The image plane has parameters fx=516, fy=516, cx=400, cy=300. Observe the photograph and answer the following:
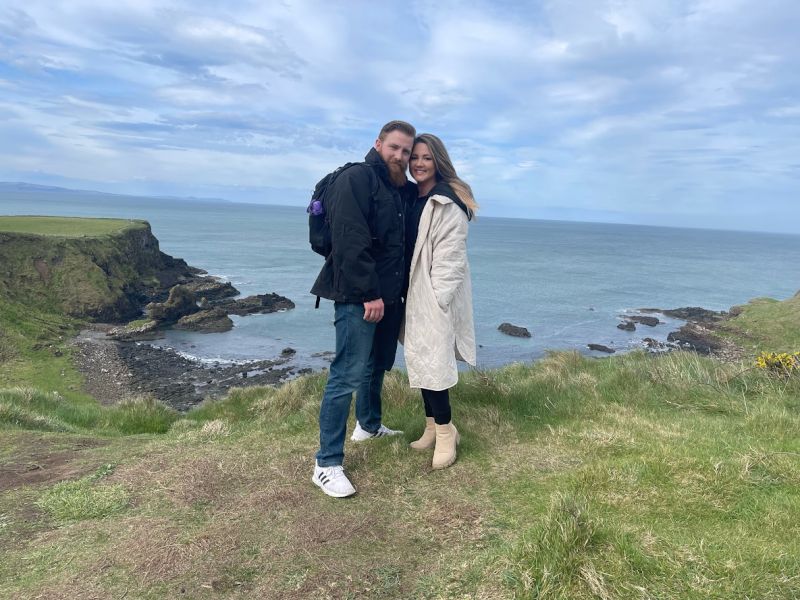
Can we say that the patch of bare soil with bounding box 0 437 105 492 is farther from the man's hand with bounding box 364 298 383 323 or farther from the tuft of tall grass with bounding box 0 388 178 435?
the man's hand with bounding box 364 298 383 323

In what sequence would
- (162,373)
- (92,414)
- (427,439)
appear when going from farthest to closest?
(162,373) < (92,414) < (427,439)

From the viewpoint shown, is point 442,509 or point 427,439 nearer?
point 442,509

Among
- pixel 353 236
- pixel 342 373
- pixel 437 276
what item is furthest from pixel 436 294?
pixel 342 373

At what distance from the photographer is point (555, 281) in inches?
2623

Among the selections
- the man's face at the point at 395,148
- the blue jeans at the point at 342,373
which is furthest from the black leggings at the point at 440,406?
the man's face at the point at 395,148

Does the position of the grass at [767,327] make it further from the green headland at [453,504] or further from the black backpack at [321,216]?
the black backpack at [321,216]

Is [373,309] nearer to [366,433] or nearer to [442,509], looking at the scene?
[442,509]

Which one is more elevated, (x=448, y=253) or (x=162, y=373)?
(x=448, y=253)

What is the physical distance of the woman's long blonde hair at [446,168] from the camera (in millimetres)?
4312

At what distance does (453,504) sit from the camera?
3.91 metres

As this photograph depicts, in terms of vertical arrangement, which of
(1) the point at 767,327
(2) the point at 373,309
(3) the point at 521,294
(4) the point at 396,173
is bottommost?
(3) the point at 521,294

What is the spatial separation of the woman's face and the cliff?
42.5 meters

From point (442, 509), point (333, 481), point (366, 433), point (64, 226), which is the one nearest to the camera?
point (442, 509)

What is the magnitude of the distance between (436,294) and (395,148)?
1.23 meters
